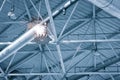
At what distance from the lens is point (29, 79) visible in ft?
A: 87.0

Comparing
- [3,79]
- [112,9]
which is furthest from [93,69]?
[112,9]

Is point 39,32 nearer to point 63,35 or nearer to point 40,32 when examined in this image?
point 40,32

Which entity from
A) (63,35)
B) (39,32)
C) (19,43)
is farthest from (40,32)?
(63,35)

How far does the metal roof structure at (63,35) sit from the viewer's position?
54.5 feet

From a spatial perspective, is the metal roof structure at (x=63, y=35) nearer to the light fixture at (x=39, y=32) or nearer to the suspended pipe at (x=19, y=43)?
the suspended pipe at (x=19, y=43)

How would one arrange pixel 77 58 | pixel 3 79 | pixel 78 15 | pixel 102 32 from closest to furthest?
pixel 78 15 → pixel 102 32 → pixel 77 58 → pixel 3 79

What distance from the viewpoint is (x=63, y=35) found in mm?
17688

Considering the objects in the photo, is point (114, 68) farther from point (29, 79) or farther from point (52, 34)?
point (52, 34)

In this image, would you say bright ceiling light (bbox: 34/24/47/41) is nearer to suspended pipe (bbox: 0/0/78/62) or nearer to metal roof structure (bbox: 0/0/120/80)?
suspended pipe (bbox: 0/0/78/62)

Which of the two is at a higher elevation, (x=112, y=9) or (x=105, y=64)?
(x=112, y=9)

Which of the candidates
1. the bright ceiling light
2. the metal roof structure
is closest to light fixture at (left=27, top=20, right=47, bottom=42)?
the bright ceiling light

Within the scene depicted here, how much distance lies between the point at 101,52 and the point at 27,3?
7.33m

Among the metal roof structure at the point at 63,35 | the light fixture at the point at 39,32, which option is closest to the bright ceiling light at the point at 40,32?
the light fixture at the point at 39,32

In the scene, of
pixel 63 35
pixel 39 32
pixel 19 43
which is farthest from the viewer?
pixel 63 35
